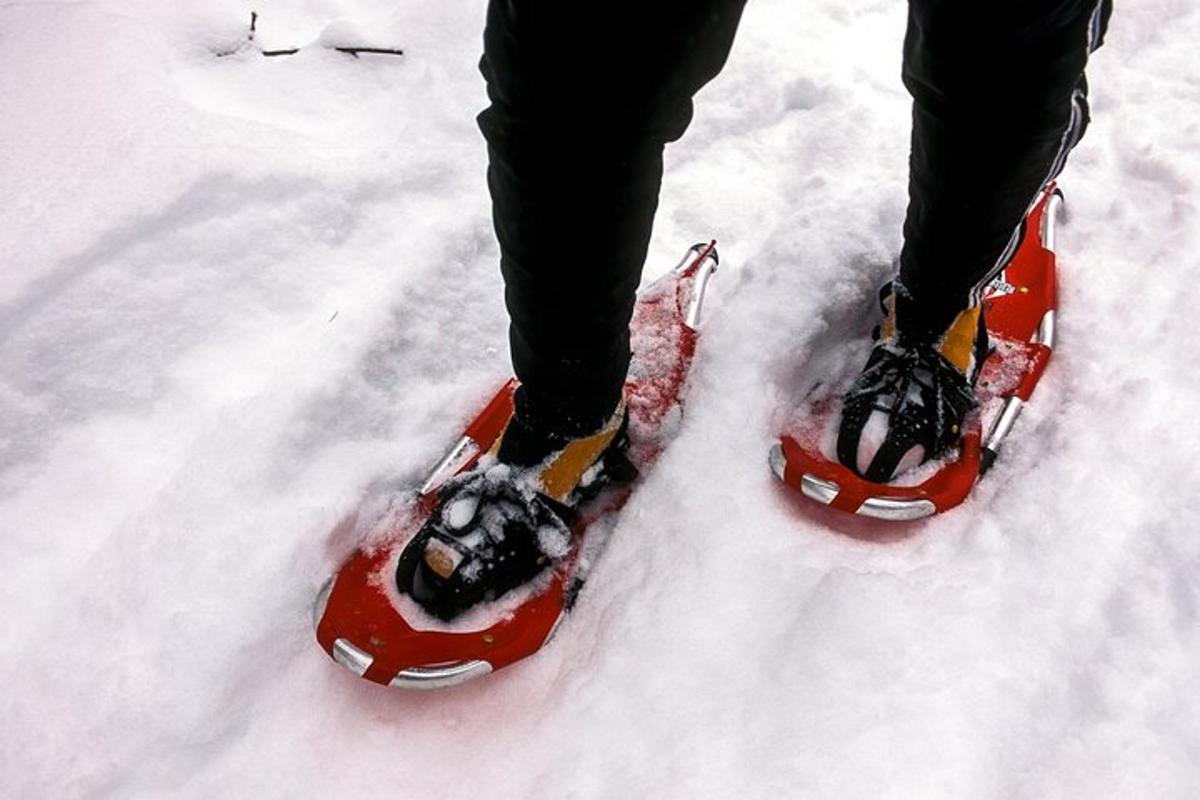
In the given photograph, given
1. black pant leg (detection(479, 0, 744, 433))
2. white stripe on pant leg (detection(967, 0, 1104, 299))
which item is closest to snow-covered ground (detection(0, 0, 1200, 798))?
white stripe on pant leg (detection(967, 0, 1104, 299))

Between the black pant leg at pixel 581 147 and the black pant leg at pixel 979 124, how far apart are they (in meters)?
0.29

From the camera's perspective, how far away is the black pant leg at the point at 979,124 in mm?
886

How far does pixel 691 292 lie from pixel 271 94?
2.85 feet

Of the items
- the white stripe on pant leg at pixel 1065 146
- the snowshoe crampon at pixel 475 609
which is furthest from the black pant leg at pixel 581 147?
the white stripe on pant leg at pixel 1065 146

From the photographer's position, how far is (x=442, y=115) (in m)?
1.73

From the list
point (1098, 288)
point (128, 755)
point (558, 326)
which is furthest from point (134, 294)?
point (1098, 288)

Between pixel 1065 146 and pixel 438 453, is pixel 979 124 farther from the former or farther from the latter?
pixel 438 453

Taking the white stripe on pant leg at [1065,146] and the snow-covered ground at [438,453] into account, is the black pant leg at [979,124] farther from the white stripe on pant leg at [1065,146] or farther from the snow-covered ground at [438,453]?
the snow-covered ground at [438,453]

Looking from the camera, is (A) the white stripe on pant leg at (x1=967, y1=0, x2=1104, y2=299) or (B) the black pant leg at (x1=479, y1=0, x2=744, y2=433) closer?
(B) the black pant leg at (x1=479, y1=0, x2=744, y2=433)

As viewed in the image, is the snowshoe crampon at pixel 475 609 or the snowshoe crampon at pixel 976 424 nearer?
the snowshoe crampon at pixel 475 609

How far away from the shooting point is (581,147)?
0.77 m

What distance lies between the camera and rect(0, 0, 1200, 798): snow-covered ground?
39.7 inches

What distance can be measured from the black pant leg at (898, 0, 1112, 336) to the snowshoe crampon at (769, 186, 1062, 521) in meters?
0.17

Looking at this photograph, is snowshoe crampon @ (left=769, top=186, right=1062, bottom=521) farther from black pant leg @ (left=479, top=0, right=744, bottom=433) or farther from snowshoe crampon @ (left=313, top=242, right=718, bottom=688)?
black pant leg @ (left=479, top=0, right=744, bottom=433)
